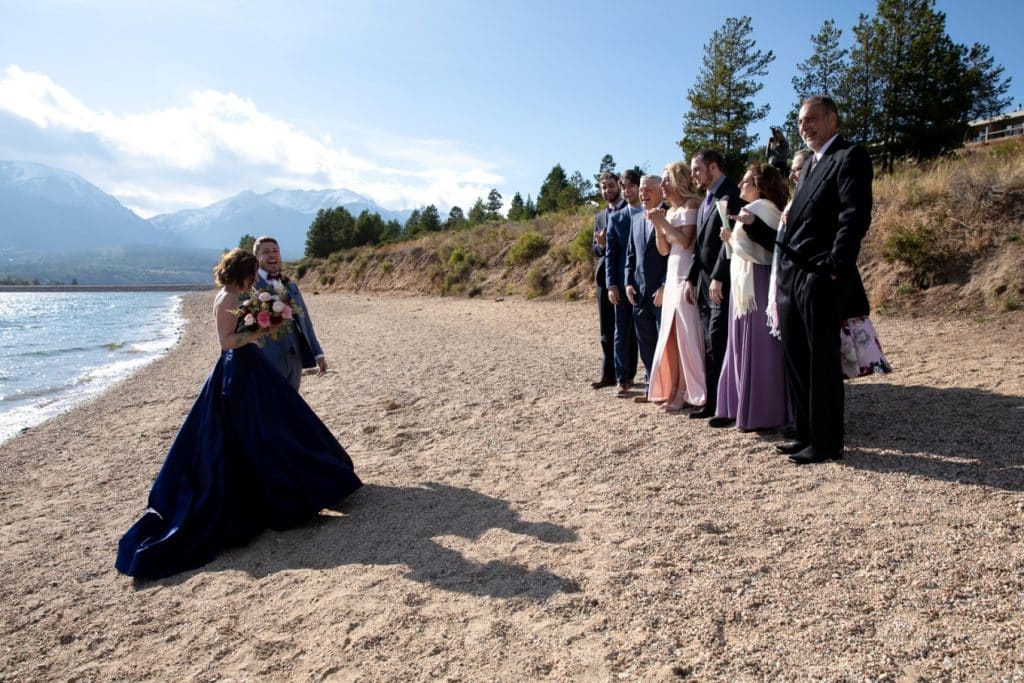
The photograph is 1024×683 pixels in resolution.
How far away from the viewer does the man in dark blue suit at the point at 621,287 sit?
7.37 metres

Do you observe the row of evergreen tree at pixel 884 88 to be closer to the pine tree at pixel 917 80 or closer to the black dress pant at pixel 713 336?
the pine tree at pixel 917 80

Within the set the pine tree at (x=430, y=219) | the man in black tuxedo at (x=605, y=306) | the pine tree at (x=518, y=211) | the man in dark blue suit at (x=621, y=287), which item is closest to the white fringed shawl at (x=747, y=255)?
the man in dark blue suit at (x=621, y=287)

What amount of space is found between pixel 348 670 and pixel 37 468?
21.3 feet

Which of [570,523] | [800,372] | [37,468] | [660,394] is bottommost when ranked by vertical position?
[37,468]

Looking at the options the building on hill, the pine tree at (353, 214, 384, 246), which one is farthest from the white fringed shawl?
the pine tree at (353, 214, 384, 246)

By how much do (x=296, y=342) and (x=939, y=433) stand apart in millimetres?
5116

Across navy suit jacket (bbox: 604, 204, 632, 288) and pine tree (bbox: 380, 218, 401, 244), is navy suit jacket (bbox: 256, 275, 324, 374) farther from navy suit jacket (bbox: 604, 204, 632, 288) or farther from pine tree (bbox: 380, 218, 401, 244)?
pine tree (bbox: 380, 218, 401, 244)

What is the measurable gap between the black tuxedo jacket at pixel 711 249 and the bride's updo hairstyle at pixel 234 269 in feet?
12.2

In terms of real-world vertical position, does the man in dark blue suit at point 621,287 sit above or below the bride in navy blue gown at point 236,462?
above

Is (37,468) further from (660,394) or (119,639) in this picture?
(660,394)

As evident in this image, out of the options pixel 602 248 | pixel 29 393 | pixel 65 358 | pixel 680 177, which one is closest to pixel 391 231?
pixel 65 358

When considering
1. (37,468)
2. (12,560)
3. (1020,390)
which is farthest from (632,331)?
(37,468)

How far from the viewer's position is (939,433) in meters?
5.01

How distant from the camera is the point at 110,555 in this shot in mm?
4656
